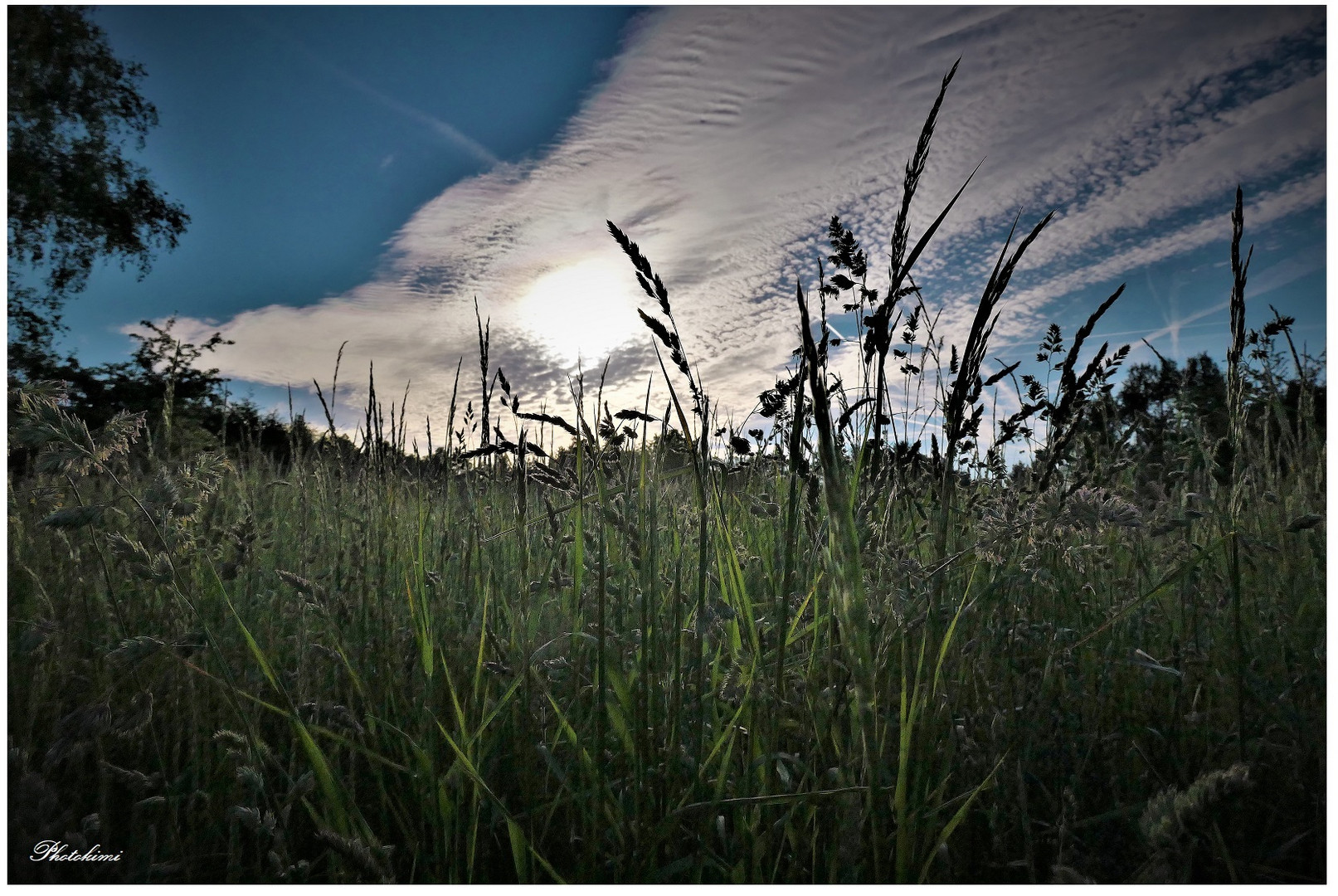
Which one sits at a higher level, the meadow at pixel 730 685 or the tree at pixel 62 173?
the tree at pixel 62 173

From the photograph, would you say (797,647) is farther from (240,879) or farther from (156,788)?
(156,788)

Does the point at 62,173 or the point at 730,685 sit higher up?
the point at 62,173

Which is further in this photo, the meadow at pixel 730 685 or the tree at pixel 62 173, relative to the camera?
the tree at pixel 62 173

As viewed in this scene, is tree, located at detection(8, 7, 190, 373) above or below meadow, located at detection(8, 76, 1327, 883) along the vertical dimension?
above

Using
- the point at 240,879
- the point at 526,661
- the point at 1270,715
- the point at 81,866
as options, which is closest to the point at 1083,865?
the point at 1270,715

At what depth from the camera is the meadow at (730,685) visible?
1101 millimetres

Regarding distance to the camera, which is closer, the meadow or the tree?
the meadow

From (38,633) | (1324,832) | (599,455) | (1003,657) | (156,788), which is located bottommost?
(1324,832)

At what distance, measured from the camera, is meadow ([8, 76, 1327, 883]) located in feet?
3.61

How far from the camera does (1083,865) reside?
3.64ft

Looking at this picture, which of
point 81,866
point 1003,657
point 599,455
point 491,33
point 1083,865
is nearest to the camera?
point 1083,865

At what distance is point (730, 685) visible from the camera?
133 cm

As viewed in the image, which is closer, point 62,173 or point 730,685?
point 730,685

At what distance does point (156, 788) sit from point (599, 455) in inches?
54.9
